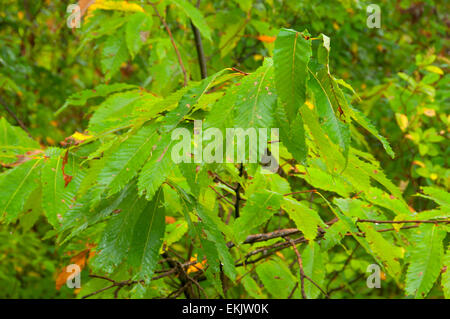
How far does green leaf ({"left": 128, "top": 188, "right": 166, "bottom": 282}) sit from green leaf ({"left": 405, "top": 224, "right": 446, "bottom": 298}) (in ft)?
1.73

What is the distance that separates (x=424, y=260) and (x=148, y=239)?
1.94 ft

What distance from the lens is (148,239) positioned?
0.87 meters

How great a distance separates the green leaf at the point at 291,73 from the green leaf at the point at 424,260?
1.66ft

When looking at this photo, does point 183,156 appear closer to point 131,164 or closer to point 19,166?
point 131,164

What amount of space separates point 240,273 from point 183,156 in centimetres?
93

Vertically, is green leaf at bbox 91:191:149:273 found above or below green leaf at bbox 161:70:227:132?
below

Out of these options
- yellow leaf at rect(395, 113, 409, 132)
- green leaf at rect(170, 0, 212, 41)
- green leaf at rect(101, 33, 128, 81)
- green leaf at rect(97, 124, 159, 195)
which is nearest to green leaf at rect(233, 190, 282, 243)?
green leaf at rect(97, 124, 159, 195)

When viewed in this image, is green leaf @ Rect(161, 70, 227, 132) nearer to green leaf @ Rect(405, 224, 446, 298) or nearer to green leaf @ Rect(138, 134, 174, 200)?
green leaf @ Rect(138, 134, 174, 200)

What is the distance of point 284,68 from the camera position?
65 centimetres

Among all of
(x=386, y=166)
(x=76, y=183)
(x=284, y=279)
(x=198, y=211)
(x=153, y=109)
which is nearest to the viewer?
(x=153, y=109)

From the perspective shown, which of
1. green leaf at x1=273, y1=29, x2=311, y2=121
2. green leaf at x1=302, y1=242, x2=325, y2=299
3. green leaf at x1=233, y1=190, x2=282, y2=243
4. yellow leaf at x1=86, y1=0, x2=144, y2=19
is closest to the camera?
Result: green leaf at x1=273, y1=29, x2=311, y2=121

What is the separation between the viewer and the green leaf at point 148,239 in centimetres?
85

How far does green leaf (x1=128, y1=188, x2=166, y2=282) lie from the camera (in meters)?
0.85
